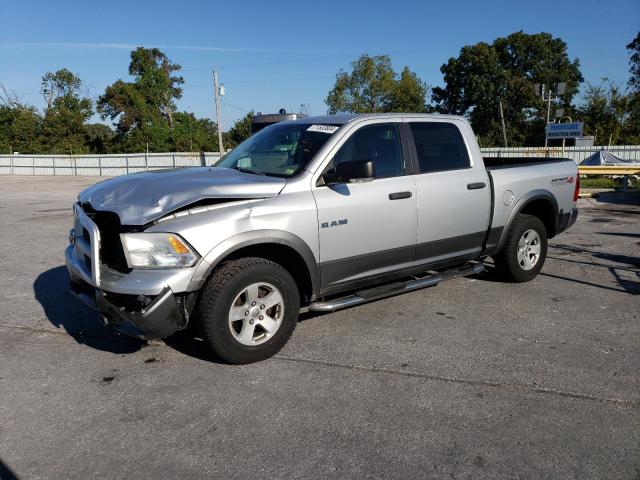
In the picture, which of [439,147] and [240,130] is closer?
[439,147]

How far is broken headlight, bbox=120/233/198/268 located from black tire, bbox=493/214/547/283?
3647 mm

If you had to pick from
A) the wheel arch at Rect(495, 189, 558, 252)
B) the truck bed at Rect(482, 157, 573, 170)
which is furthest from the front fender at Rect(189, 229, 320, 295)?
the truck bed at Rect(482, 157, 573, 170)

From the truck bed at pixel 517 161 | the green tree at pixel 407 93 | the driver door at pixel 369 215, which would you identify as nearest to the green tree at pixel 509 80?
the green tree at pixel 407 93

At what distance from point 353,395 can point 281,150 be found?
88.6 inches

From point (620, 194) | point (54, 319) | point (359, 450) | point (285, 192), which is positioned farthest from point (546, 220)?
point (620, 194)

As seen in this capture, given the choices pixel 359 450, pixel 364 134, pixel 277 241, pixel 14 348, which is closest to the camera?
pixel 359 450

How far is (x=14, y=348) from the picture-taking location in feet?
14.6

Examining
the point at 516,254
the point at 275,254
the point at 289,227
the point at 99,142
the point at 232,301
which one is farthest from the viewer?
the point at 99,142

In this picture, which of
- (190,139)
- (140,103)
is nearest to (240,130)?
(190,139)

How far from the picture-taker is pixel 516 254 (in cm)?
597

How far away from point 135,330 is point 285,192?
4.78ft

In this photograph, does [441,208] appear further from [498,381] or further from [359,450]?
[359,450]

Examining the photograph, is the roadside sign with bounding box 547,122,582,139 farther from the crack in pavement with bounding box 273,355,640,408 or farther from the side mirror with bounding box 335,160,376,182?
the crack in pavement with bounding box 273,355,640,408

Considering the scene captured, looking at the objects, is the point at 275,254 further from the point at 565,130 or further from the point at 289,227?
the point at 565,130
